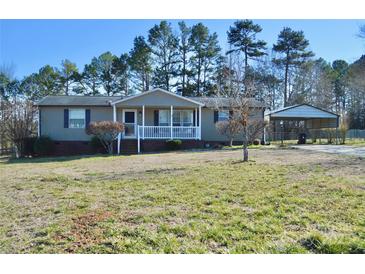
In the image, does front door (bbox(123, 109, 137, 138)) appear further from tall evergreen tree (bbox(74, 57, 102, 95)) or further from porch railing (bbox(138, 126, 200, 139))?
tall evergreen tree (bbox(74, 57, 102, 95))

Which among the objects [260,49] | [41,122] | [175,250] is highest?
[260,49]

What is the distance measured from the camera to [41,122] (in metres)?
17.3

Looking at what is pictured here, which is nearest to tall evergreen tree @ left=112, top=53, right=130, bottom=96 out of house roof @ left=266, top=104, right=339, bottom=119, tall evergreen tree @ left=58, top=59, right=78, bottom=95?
tall evergreen tree @ left=58, top=59, right=78, bottom=95

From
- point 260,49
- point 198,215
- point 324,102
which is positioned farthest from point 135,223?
point 324,102

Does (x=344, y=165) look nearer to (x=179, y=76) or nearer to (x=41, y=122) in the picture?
(x=41, y=122)

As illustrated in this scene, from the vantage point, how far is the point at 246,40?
31953 mm

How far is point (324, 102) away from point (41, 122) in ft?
109

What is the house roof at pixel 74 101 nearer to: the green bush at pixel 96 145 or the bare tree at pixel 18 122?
the bare tree at pixel 18 122

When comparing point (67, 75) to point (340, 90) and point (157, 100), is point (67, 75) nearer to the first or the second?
point (157, 100)

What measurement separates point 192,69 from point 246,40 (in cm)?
729

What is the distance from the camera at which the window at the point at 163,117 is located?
18719mm

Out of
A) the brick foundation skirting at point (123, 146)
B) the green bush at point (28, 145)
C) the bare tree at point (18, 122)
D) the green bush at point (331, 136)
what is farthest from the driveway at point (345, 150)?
the bare tree at point (18, 122)

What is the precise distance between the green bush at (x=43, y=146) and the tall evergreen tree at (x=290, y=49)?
28.6 m

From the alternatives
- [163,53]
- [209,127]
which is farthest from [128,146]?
[163,53]
